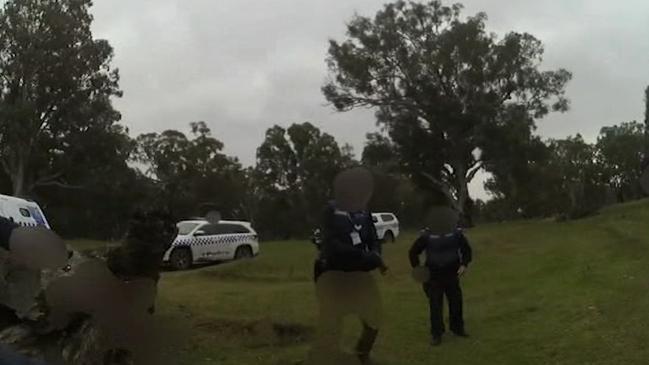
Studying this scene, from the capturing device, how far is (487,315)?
12016 mm

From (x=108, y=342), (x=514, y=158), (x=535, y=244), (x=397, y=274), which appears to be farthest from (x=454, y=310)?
(x=514, y=158)

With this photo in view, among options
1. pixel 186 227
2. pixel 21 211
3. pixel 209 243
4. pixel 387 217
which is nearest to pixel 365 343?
pixel 21 211

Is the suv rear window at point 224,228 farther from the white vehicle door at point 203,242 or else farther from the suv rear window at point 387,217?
the suv rear window at point 387,217

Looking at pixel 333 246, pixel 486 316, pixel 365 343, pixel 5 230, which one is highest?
pixel 5 230

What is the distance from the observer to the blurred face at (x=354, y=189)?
22.2 feet

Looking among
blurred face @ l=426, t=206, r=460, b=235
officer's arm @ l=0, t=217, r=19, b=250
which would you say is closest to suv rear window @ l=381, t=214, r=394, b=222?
blurred face @ l=426, t=206, r=460, b=235

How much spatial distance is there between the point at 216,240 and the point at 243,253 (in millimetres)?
1771

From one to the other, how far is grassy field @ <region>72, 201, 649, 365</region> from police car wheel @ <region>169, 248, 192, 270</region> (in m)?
2.41

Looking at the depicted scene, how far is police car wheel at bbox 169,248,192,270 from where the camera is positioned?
2505 cm

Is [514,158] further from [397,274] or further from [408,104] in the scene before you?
[397,274]

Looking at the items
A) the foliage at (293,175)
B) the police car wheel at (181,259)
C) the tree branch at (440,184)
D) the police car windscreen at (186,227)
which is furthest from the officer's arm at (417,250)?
the foliage at (293,175)

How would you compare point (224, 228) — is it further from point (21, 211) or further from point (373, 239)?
point (373, 239)

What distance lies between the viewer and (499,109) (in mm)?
46344

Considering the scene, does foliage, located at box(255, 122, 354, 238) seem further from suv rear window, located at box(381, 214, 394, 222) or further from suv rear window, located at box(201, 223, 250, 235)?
suv rear window, located at box(201, 223, 250, 235)
